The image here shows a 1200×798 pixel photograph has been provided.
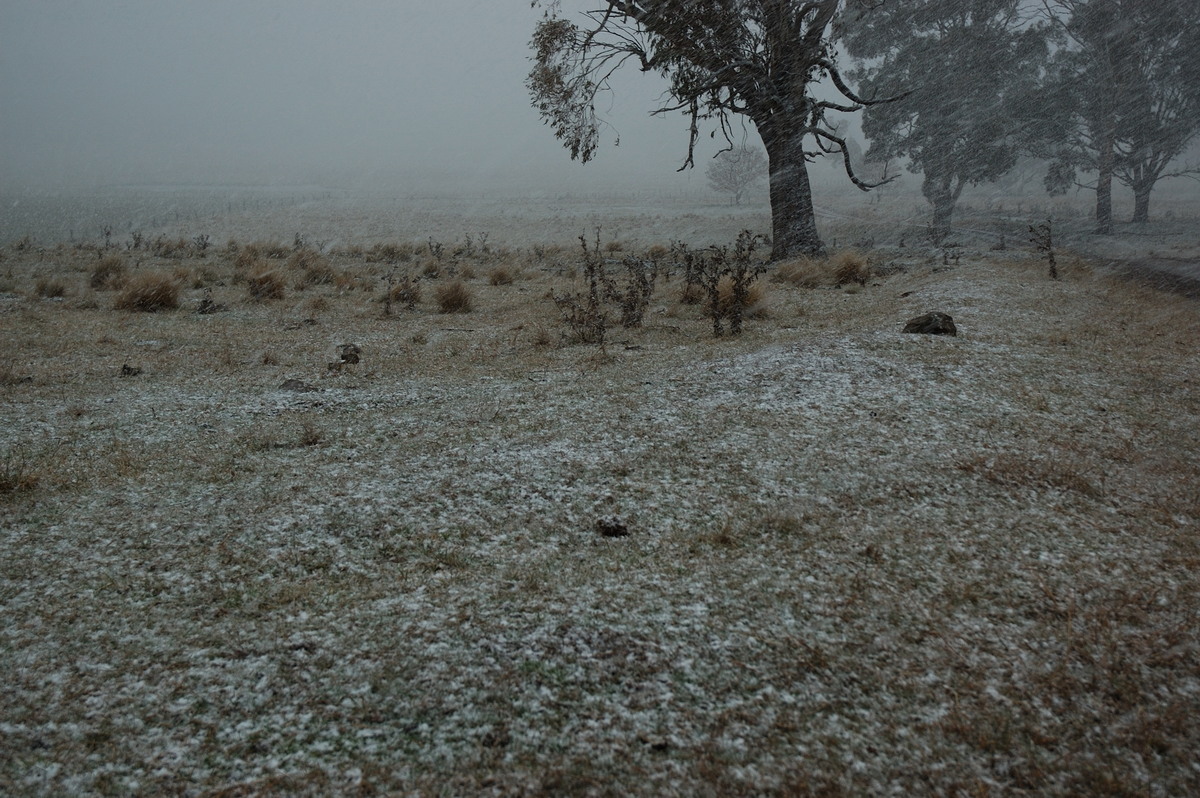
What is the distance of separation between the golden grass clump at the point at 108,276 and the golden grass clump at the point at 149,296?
2.01 m

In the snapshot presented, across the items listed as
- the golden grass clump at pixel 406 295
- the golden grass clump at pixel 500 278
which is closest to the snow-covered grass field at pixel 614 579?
the golden grass clump at pixel 406 295

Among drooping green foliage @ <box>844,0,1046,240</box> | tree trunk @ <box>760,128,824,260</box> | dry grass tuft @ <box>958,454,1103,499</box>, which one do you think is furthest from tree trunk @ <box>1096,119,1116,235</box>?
dry grass tuft @ <box>958,454,1103,499</box>

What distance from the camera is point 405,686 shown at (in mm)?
1764

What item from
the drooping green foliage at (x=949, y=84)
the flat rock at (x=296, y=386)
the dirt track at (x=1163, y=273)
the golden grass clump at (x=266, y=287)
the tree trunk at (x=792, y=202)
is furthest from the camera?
the drooping green foliage at (x=949, y=84)

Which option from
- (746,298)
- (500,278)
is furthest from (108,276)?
(746,298)

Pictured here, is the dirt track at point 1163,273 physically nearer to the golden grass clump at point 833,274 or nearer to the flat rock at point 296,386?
the golden grass clump at point 833,274

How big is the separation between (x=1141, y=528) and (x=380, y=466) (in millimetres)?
3299

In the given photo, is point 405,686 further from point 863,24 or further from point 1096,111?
point 863,24

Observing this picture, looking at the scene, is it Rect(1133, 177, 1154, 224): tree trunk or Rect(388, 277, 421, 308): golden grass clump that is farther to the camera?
Rect(1133, 177, 1154, 224): tree trunk

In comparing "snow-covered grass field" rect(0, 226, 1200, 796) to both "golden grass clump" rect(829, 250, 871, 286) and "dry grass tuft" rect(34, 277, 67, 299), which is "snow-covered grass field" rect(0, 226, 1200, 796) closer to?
"golden grass clump" rect(829, 250, 871, 286)

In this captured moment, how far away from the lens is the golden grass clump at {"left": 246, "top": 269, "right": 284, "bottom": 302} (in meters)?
9.34

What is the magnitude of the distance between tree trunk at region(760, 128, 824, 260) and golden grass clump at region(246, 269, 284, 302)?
867cm

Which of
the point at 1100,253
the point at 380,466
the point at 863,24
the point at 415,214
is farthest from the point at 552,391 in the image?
the point at 415,214

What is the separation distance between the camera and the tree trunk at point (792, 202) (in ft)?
41.3
